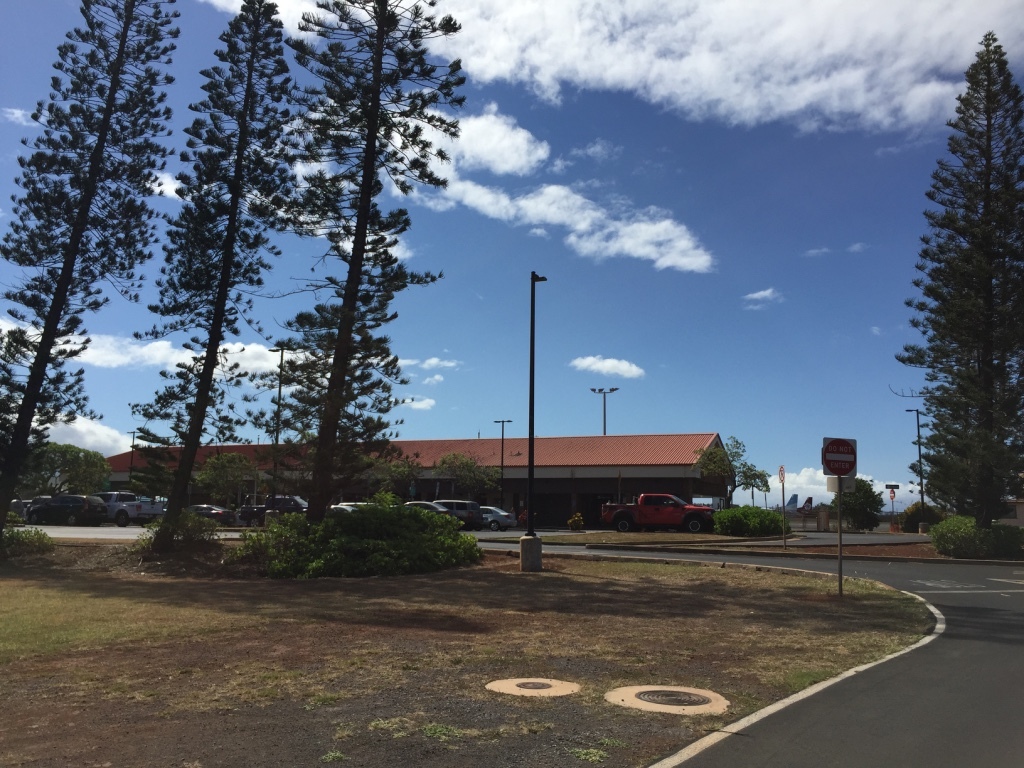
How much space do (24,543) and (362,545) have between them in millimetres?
11110

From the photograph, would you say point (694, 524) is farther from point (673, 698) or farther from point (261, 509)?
point (673, 698)

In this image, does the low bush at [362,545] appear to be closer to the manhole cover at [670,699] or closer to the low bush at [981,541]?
the manhole cover at [670,699]

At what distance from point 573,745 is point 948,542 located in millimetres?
21424

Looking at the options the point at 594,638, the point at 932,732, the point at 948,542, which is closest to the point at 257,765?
the point at 932,732

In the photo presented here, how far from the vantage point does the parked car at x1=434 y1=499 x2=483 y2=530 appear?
152ft

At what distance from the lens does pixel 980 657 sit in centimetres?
829

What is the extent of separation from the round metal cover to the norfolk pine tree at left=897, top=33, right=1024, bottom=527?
19972mm

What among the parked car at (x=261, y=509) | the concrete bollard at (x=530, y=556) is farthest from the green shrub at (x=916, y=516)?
the concrete bollard at (x=530, y=556)

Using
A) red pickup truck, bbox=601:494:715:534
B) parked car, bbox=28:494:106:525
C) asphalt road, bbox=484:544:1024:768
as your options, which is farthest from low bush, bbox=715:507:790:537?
parked car, bbox=28:494:106:525

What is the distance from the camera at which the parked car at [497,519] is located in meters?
47.5

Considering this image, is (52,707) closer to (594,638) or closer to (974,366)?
(594,638)

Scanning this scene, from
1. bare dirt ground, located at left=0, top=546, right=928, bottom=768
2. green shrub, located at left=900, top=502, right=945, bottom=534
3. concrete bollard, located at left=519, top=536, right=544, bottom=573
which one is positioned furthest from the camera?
green shrub, located at left=900, top=502, right=945, bottom=534

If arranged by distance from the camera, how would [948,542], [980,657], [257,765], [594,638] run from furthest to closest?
[948,542] → [594,638] → [980,657] → [257,765]

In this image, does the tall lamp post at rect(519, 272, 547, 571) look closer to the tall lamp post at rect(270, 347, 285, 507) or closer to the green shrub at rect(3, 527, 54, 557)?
the tall lamp post at rect(270, 347, 285, 507)
